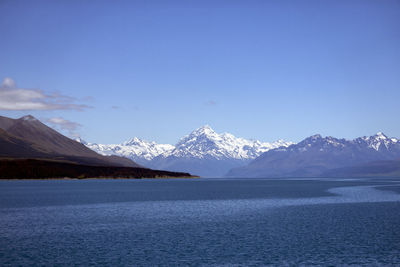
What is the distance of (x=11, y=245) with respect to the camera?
50.8m

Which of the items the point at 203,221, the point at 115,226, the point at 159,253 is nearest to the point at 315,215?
the point at 203,221

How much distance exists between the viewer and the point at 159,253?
46.9 metres

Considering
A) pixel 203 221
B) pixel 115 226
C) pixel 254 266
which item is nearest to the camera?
pixel 254 266

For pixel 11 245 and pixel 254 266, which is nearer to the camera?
pixel 254 266

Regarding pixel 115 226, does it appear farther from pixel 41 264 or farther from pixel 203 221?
pixel 41 264

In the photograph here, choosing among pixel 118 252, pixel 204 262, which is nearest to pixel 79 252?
pixel 118 252

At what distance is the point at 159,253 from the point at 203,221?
94.3ft

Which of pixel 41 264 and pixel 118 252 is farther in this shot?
pixel 118 252

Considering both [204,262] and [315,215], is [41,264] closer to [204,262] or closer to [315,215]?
[204,262]

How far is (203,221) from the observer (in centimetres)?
7519

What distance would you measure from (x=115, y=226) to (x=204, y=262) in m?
29.3

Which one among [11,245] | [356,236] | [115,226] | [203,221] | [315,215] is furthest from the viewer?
[315,215]

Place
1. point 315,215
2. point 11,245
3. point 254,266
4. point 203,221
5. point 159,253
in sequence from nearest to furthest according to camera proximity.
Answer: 1. point 254,266
2. point 159,253
3. point 11,245
4. point 203,221
5. point 315,215

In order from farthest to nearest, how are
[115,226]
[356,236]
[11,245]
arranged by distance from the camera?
[115,226] → [356,236] → [11,245]
